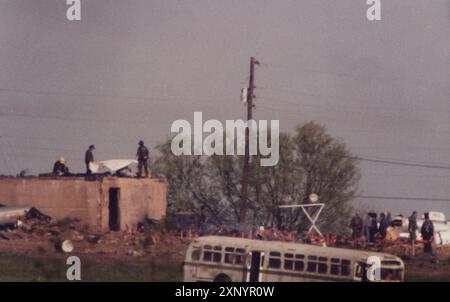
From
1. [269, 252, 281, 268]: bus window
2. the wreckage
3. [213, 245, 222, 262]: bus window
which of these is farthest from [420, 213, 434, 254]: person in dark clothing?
the wreckage

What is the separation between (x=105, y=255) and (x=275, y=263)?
8.16m

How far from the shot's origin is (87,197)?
148ft

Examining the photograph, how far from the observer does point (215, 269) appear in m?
36.2

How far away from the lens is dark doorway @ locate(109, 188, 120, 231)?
45.6 meters

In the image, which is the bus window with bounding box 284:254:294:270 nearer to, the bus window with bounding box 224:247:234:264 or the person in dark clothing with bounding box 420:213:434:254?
the bus window with bounding box 224:247:234:264

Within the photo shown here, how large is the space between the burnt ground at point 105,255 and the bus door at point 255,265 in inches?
125

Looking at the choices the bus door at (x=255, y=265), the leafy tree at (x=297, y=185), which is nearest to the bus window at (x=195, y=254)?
the bus door at (x=255, y=265)

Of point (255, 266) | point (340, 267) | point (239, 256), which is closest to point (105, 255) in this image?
point (239, 256)

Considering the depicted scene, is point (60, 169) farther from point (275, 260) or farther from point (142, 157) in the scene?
point (275, 260)
